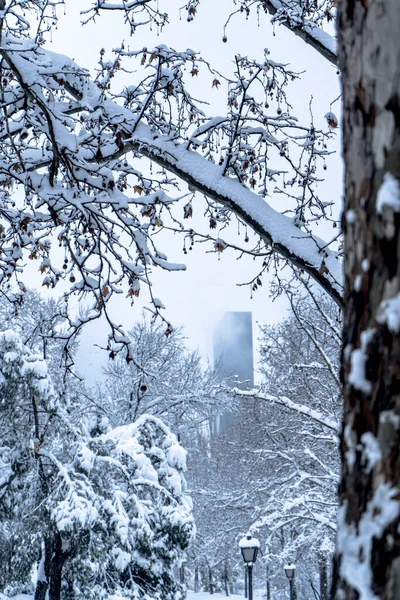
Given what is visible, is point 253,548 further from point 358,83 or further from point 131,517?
point 358,83

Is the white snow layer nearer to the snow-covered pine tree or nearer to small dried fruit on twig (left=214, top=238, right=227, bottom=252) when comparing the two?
small dried fruit on twig (left=214, top=238, right=227, bottom=252)

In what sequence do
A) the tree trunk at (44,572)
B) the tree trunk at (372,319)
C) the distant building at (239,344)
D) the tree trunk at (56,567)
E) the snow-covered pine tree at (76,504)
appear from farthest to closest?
the distant building at (239,344) → the tree trunk at (44,572) → the tree trunk at (56,567) → the snow-covered pine tree at (76,504) → the tree trunk at (372,319)

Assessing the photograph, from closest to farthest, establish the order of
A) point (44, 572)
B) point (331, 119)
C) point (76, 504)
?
point (331, 119) → point (76, 504) → point (44, 572)

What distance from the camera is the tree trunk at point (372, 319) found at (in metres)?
1.05

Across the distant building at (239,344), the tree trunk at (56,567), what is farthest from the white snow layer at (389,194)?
the distant building at (239,344)

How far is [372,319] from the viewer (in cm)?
113

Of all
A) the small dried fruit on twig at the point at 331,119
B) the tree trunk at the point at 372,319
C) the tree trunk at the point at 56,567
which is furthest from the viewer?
the tree trunk at the point at 56,567

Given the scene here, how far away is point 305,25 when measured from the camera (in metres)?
5.17

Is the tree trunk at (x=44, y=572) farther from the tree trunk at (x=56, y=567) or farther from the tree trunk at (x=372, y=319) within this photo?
the tree trunk at (x=372, y=319)

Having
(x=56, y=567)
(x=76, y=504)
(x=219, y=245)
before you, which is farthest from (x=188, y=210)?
(x=56, y=567)

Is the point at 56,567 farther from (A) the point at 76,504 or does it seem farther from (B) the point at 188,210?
(B) the point at 188,210

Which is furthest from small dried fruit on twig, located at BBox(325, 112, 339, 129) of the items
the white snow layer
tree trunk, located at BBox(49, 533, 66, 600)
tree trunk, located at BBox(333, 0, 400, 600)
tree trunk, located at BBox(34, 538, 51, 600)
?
tree trunk, located at BBox(34, 538, 51, 600)

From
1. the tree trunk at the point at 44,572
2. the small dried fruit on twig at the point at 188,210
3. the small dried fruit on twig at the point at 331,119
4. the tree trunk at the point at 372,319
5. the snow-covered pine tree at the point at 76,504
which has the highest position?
the small dried fruit on twig at the point at 331,119

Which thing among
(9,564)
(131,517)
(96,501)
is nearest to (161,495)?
(131,517)
